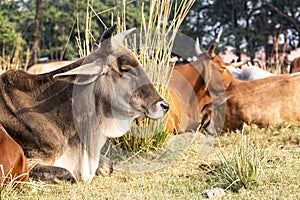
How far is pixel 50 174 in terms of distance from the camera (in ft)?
11.1

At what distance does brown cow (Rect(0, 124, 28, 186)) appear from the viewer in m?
3.01

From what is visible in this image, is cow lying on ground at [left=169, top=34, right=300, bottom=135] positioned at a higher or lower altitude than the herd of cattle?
lower

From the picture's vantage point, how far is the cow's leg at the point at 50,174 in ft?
11.0

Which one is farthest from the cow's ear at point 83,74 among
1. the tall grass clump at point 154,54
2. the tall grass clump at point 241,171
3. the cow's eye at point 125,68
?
the tall grass clump at point 241,171

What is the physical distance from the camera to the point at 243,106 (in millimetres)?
5496

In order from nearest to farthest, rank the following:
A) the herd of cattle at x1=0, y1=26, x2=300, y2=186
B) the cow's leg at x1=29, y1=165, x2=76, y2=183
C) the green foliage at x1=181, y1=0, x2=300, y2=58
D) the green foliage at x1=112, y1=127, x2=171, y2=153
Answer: the cow's leg at x1=29, y1=165, x2=76, y2=183, the herd of cattle at x1=0, y1=26, x2=300, y2=186, the green foliage at x1=112, y1=127, x2=171, y2=153, the green foliage at x1=181, y1=0, x2=300, y2=58

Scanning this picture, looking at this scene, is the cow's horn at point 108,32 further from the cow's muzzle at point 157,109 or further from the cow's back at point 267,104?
the cow's back at point 267,104

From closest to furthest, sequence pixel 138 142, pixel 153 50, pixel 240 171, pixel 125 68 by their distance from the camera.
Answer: pixel 240 171 → pixel 125 68 → pixel 138 142 → pixel 153 50

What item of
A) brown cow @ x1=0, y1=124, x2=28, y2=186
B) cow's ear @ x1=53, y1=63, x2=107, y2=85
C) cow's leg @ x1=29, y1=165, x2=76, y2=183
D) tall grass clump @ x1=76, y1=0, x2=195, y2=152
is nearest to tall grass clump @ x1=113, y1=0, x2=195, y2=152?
tall grass clump @ x1=76, y1=0, x2=195, y2=152

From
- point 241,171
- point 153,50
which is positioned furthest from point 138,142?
point 241,171

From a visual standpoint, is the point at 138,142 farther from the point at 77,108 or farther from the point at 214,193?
the point at 214,193

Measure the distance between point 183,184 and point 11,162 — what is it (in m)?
1.09

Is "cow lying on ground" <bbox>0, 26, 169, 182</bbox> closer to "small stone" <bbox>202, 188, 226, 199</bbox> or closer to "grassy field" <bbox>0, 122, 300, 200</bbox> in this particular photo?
"grassy field" <bbox>0, 122, 300, 200</bbox>

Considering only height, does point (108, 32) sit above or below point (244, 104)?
above
